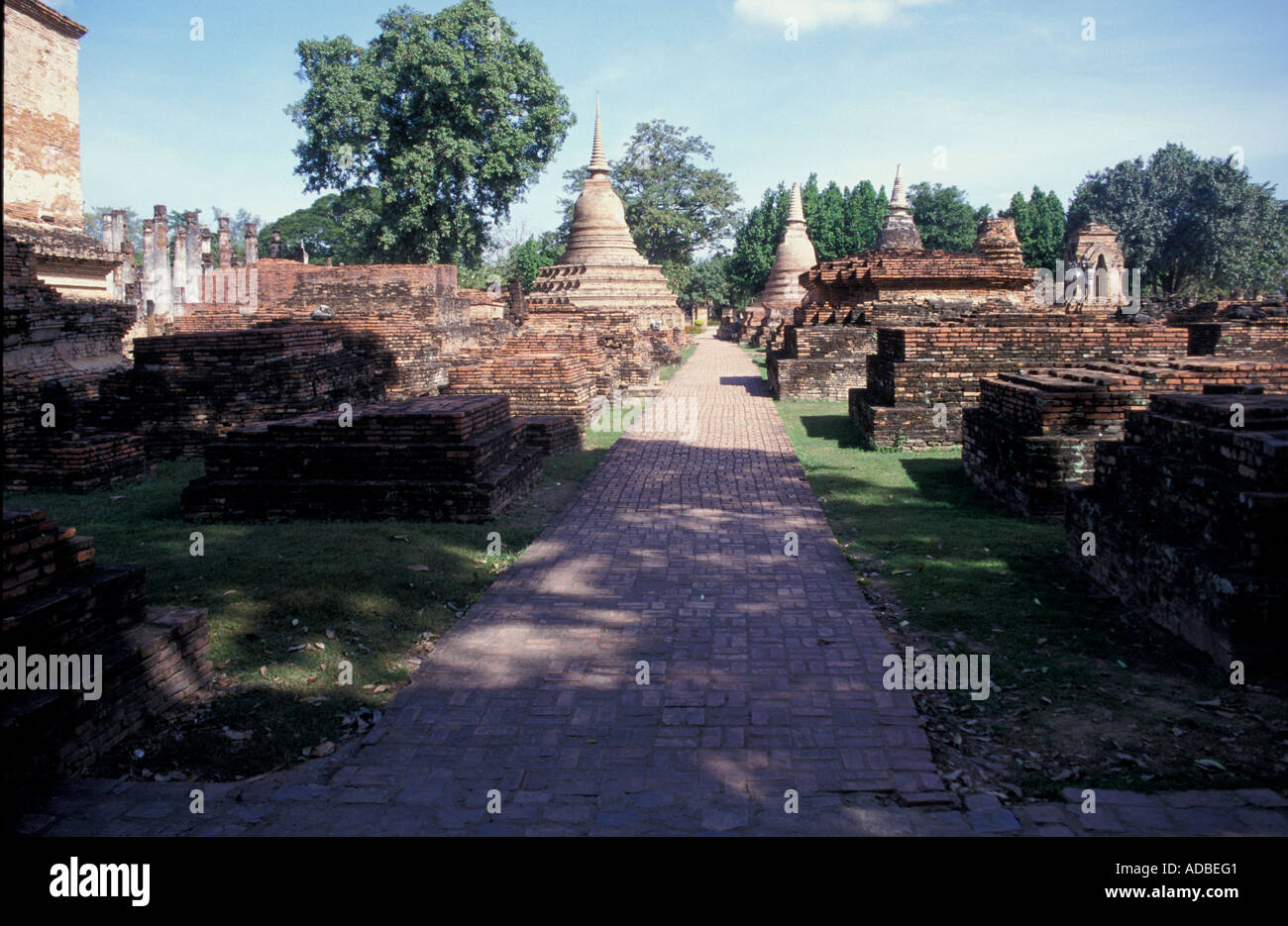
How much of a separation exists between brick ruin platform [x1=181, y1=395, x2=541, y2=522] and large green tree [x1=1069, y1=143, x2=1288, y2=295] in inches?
1985

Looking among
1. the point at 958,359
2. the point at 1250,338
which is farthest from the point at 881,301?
the point at 1250,338

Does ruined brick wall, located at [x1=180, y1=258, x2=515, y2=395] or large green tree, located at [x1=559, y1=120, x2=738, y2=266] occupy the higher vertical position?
large green tree, located at [x1=559, y1=120, x2=738, y2=266]

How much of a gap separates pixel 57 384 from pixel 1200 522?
11122 mm

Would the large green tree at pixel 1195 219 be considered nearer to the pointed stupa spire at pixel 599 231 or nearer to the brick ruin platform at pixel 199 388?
the pointed stupa spire at pixel 599 231

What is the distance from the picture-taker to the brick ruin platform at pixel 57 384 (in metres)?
8.23

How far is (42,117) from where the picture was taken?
14.0 meters

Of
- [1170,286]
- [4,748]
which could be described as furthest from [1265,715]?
[1170,286]

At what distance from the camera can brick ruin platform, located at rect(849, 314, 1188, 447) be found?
10.9 meters

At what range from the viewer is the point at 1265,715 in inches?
148

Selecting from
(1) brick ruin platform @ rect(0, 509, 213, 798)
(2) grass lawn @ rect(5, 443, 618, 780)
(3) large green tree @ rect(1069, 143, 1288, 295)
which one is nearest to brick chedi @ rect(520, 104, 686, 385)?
(2) grass lawn @ rect(5, 443, 618, 780)

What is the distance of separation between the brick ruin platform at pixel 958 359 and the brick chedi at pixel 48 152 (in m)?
11.5

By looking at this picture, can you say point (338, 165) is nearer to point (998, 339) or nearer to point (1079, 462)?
point (998, 339)

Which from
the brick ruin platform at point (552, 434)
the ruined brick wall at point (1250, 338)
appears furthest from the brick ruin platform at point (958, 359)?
the ruined brick wall at point (1250, 338)

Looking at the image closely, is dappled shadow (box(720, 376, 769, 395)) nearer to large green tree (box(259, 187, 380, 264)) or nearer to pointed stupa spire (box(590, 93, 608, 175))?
pointed stupa spire (box(590, 93, 608, 175))
